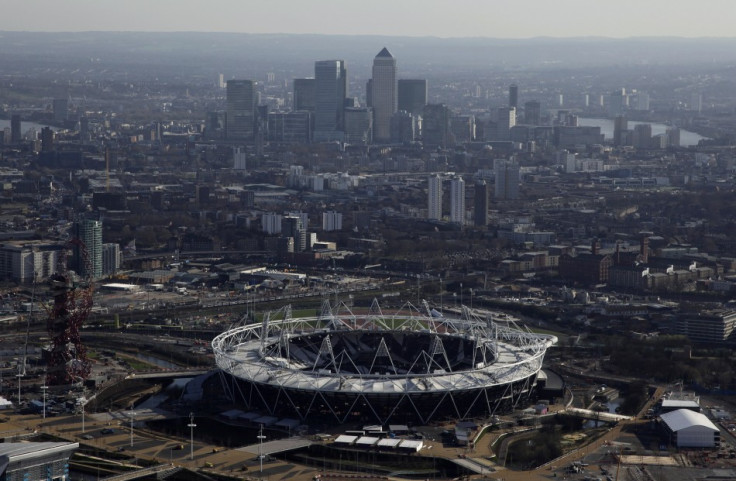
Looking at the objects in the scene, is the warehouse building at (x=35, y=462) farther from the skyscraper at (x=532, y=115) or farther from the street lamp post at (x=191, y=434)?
the skyscraper at (x=532, y=115)

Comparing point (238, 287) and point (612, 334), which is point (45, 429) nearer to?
point (612, 334)

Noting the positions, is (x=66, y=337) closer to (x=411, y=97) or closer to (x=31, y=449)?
(x=31, y=449)

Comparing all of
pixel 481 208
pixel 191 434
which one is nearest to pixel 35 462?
pixel 191 434

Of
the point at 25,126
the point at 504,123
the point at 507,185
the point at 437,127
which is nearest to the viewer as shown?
the point at 507,185

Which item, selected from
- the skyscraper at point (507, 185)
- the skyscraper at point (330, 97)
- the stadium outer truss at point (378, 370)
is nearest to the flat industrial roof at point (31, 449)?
the stadium outer truss at point (378, 370)

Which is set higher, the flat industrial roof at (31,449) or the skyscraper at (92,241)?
the flat industrial roof at (31,449)

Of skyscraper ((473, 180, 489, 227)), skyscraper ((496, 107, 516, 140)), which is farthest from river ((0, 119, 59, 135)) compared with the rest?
skyscraper ((473, 180, 489, 227))
